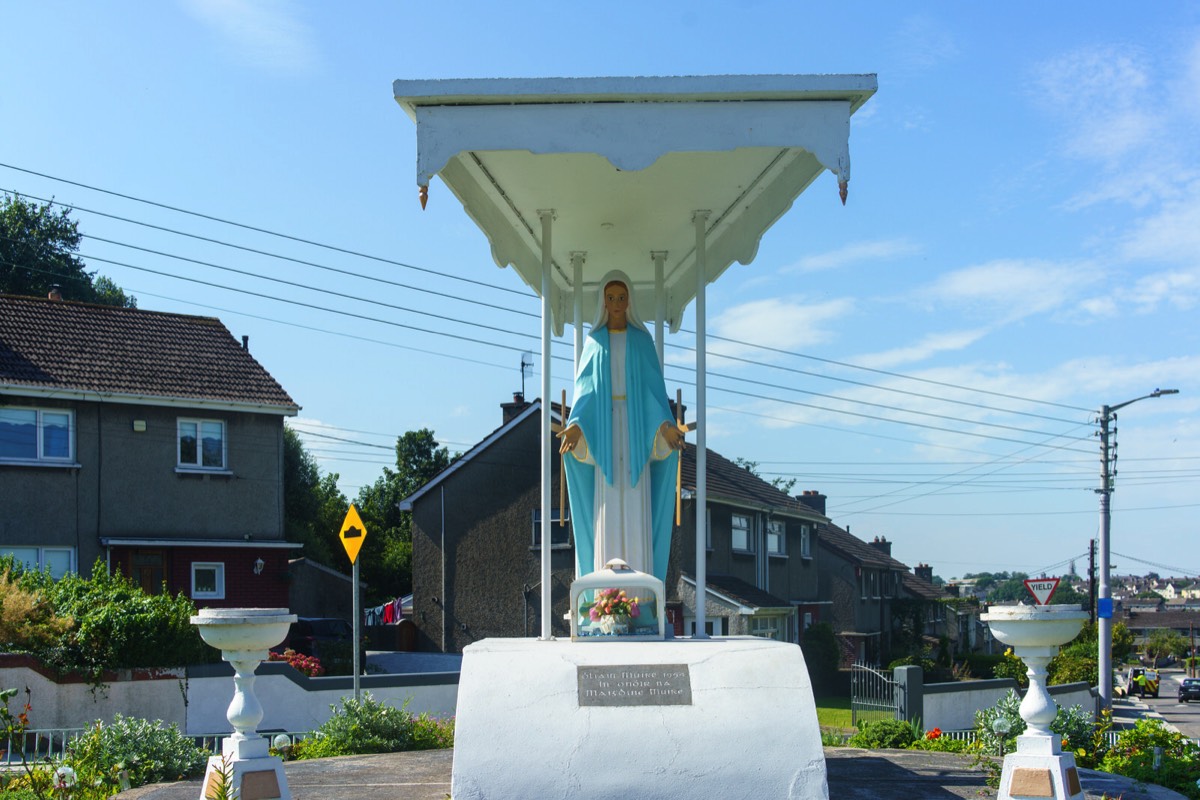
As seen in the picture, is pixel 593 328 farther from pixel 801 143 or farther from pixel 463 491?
pixel 463 491

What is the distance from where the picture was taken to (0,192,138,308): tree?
1805 inches

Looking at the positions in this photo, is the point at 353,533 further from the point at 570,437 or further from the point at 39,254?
the point at 39,254

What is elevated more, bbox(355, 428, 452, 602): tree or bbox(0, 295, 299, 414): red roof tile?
bbox(0, 295, 299, 414): red roof tile

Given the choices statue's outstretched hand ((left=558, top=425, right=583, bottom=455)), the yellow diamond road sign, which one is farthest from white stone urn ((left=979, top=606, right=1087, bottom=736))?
the yellow diamond road sign

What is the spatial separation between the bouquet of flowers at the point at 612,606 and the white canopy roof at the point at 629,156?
3.08 meters

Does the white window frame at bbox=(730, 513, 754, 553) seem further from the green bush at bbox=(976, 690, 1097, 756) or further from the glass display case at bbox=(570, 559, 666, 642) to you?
the glass display case at bbox=(570, 559, 666, 642)

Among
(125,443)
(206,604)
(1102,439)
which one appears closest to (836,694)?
(1102,439)

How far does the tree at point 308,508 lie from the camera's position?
49438 mm

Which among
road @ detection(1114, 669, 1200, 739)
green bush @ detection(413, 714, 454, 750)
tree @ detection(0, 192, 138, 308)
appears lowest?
road @ detection(1114, 669, 1200, 739)

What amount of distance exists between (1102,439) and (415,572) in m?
19.3

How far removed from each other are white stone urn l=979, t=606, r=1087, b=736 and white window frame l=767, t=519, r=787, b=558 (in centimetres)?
3275

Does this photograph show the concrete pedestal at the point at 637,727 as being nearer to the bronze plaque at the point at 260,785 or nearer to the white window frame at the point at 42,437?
the bronze plaque at the point at 260,785

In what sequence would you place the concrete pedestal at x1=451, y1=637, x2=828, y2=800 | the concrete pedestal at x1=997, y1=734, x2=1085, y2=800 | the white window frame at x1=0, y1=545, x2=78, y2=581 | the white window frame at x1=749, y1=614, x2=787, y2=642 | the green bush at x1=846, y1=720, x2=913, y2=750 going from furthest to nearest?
the white window frame at x1=749, y1=614, x2=787, y2=642 < the white window frame at x1=0, y1=545, x2=78, y2=581 < the green bush at x1=846, y1=720, x2=913, y2=750 < the concrete pedestal at x1=997, y1=734, x2=1085, y2=800 < the concrete pedestal at x1=451, y1=637, x2=828, y2=800

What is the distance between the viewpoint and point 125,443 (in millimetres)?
28828
